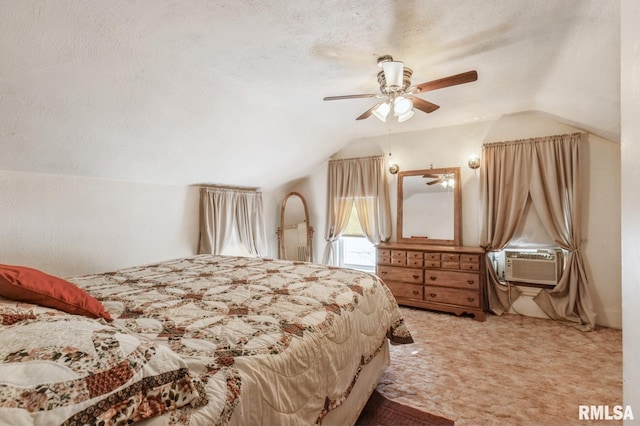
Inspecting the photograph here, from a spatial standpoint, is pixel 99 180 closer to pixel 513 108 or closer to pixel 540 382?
pixel 540 382

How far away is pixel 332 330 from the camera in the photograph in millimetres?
1441

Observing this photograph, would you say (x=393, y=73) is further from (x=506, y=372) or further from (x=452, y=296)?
(x=452, y=296)

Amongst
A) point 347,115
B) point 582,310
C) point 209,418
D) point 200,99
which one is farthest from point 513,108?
point 209,418

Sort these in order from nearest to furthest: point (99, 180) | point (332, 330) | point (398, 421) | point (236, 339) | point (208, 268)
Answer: point (236, 339) < point (332, 330) < point (398, 421) < point (208, 268) < point (99, 180)

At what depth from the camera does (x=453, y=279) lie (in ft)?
11.9

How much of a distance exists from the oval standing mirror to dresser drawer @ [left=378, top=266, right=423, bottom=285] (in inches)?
61.5

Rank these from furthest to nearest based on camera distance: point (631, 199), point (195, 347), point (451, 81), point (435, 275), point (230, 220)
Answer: point (230, 220) < point (435, 275) < point (451, 81) < point (195, 347) < point (631, 199)

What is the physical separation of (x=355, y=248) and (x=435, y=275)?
161cm

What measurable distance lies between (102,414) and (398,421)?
1.77 meters

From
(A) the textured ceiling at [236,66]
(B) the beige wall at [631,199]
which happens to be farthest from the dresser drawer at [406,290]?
(B) the beige wall at [631,199]

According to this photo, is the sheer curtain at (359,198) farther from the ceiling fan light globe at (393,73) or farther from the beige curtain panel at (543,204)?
the ceiling fan light globe at (393,73)

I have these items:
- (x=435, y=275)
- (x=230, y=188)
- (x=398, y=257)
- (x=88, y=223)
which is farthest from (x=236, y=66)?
(x=435, y=275)

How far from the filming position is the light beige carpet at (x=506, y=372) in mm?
1915

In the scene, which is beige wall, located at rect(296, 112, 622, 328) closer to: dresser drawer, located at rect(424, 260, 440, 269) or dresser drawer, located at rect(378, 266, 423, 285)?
dresser drawer, located at rect(424, 260, 440, 269)
